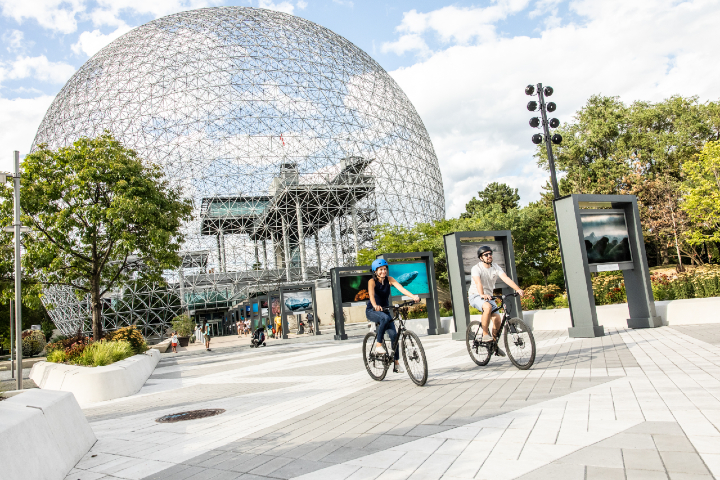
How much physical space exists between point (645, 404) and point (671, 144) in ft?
145

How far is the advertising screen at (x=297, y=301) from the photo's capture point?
91.0ft

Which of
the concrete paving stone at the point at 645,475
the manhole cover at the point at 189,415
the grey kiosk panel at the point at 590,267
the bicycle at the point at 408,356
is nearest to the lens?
the concrete paving stone at the point at 645,475

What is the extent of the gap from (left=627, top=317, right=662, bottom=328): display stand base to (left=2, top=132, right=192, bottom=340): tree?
53.0ft

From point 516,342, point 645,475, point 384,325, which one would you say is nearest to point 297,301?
point 384,325

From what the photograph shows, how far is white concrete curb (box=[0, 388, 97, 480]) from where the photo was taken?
305 centimetres

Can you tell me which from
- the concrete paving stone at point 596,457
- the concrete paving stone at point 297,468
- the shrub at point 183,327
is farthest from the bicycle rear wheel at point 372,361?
the shrub at point 183,327

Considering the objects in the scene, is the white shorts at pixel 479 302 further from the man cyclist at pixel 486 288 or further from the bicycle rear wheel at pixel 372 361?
the bicycle rear wheel at pixel 372 361

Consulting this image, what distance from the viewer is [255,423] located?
528 centimetres

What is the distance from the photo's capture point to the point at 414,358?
6480 millimetres

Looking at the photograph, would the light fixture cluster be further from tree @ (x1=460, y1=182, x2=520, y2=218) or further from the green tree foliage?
tree @ (x1=460, y1=182, x2=520, y2=218)

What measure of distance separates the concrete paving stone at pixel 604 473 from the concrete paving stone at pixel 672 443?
51cm

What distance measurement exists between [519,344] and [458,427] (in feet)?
10.1

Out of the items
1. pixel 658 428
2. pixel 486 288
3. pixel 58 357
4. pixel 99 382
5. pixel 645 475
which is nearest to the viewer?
pixel 645 475

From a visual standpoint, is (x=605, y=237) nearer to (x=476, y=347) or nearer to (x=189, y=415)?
(x=476, y=347)
